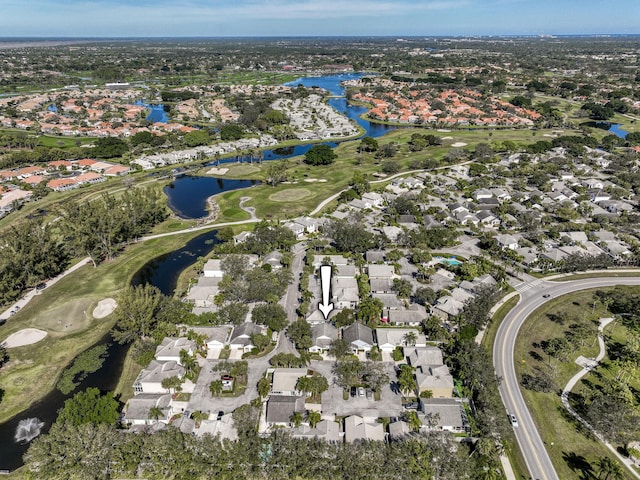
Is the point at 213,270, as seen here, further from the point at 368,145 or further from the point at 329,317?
the point at 368,145

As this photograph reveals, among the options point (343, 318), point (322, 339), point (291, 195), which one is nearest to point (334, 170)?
point (291, 195)

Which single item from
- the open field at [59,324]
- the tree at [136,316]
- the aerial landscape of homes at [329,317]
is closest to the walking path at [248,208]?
the aerial landscape of homes at [329,317]

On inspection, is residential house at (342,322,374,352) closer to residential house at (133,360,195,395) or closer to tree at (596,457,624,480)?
residential house at (133,360,195,395)

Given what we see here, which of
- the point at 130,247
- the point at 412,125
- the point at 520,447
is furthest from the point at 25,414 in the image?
the point at 412,125

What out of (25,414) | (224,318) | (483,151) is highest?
(483,151)

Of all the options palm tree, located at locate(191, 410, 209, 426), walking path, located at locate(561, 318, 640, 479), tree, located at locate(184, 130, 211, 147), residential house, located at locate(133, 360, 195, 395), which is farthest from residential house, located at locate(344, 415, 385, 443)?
tree, located at locate(184, 130, 211, 147)

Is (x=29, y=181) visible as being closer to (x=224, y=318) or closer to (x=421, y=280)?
(x=224, y=318)
